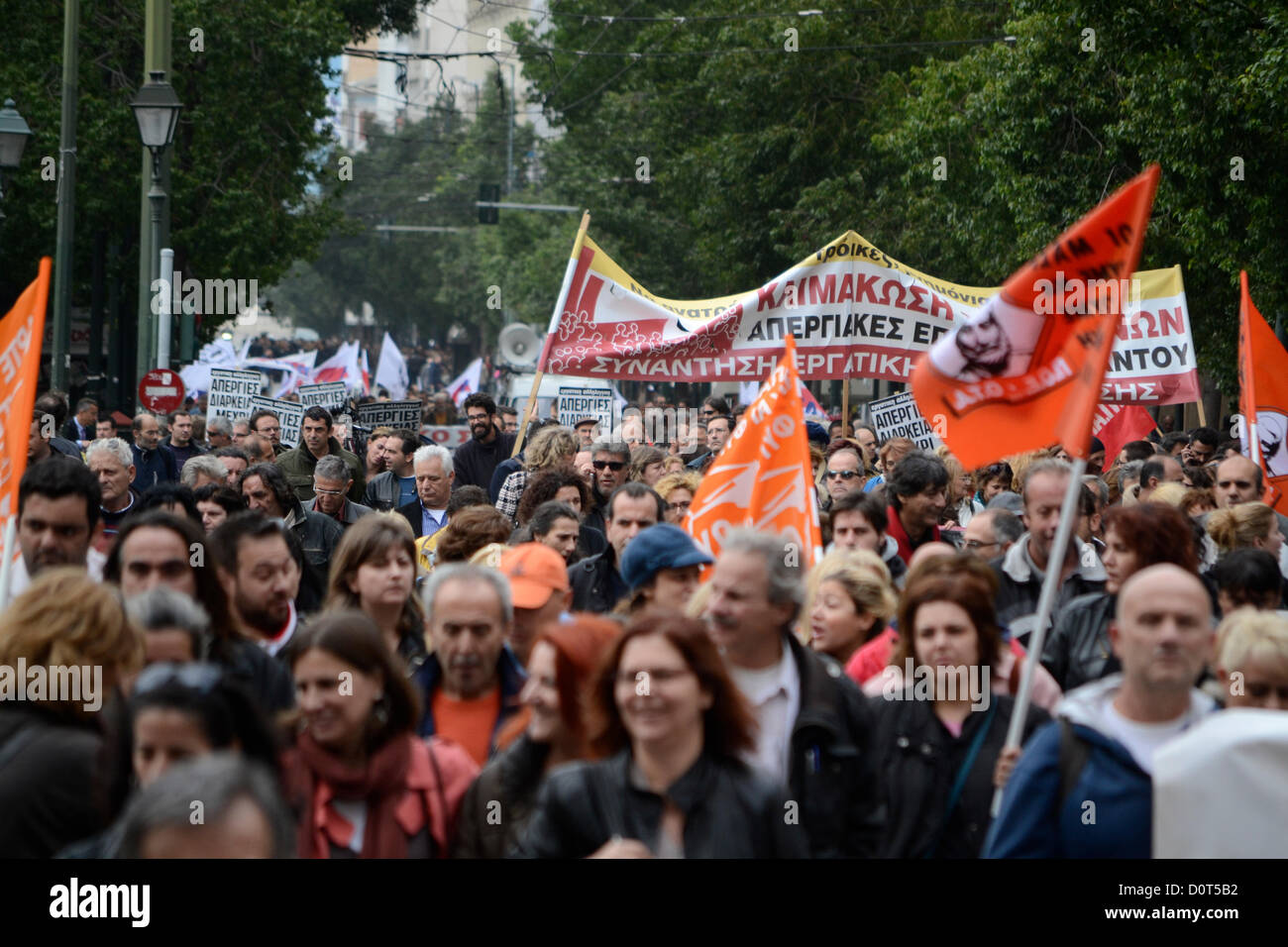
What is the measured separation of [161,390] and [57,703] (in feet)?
47.6

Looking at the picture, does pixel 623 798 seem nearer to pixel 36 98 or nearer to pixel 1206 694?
pixel 1206 694

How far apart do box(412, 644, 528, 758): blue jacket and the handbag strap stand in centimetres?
119

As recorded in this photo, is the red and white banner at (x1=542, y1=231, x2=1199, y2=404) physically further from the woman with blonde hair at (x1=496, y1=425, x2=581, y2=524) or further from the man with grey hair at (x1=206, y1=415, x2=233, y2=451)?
the man with grey hair at (x1=206, y1=415, x2=233, y2=451)

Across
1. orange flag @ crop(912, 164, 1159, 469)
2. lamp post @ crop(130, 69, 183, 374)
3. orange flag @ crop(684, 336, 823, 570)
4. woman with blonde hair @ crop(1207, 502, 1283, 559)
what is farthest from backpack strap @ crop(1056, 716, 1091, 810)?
lamp post @ crop(130, 69, 183, 374)

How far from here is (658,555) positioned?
19.7ft

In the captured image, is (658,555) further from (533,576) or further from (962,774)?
(962,774)

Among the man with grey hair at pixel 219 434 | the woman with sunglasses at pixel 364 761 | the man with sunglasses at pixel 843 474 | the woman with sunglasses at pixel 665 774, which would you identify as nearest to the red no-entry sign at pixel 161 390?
the man with grey hair at pixel 219 434

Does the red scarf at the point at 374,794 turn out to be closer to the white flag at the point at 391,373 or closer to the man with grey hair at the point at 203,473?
the man with grey hair at the point at 203,473

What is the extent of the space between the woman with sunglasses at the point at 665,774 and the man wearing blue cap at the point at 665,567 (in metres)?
1.91

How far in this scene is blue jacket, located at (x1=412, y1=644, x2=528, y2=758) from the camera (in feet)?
16.5

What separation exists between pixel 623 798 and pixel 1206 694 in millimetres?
1557

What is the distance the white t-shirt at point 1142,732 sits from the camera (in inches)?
156

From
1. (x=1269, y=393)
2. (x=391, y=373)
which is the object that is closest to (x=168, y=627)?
(x=1269, y=393)
